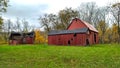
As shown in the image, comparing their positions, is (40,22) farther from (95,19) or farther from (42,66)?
(42,66)

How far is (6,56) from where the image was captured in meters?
23.5

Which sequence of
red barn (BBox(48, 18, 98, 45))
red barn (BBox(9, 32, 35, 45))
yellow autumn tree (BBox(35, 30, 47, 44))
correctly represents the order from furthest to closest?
yellow autumn tree (BBox(35, 30, 47, 44)), red barn (BBox(9, 32, 35, 45)), red barn (BBox(48, 18, 98, 45))

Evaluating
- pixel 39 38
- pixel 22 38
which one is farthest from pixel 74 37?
pixel 39 38

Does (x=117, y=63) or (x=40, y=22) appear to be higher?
(x=40, y=22)

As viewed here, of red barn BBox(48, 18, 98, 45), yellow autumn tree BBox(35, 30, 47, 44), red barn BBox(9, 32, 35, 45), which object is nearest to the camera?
red barn BBox(48, 18, 98, 45)

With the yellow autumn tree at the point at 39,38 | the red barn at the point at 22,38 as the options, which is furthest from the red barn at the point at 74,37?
→ the yellow autumn tree at the point at 39,38

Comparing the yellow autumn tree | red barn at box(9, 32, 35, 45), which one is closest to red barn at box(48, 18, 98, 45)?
red barn at box(9, 32, 35, 45)

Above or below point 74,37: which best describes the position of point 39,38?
below

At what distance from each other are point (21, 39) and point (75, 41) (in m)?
21.9

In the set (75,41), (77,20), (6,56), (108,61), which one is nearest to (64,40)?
(75,41)

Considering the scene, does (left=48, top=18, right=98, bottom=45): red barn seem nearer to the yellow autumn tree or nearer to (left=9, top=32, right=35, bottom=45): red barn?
(left=9, top=32, right=35, bottom=45): red barn

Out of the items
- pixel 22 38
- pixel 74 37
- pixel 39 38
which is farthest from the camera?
pixel 39 38

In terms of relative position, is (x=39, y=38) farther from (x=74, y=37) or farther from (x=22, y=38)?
(x=74, y=37)

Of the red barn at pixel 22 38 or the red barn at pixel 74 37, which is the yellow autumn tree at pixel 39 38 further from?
the red barn at pixel 74 37
